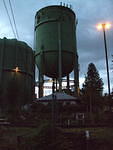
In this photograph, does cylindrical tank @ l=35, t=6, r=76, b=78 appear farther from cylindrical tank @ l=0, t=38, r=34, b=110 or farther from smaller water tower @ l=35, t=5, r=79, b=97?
cylindrical tank @ l=0, t=38, r=34, b=110

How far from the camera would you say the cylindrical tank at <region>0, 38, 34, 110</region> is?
125ft

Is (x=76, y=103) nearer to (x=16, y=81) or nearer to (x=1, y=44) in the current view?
(x=16, y=81)

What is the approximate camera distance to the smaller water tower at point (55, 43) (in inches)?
1496

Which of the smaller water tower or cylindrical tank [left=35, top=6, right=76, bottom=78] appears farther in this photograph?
cylindrical tank [left=35, top=6, right=76, bottom=78]

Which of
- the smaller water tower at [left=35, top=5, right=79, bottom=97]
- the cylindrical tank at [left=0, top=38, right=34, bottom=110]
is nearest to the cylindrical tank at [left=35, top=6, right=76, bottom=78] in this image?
the smaller water tower at [left=35, top=5, right=79, bottom=97]

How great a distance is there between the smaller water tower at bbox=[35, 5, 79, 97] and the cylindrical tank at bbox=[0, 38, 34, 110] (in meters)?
3.29

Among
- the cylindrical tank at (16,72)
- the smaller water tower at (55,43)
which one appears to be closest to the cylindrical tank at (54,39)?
the smaller water tower at (55,43)

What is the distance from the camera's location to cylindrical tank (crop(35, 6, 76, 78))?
1502 inches

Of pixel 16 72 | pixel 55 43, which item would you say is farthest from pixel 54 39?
pixel 16 72

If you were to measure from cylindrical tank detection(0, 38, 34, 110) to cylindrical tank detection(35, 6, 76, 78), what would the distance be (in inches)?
168

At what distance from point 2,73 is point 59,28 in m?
11.6

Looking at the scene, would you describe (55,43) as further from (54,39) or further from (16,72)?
(16,72)

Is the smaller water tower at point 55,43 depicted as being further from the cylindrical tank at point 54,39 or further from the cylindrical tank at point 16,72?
the cylindrical tank at point 16,72

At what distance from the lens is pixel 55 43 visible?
1519 inches
